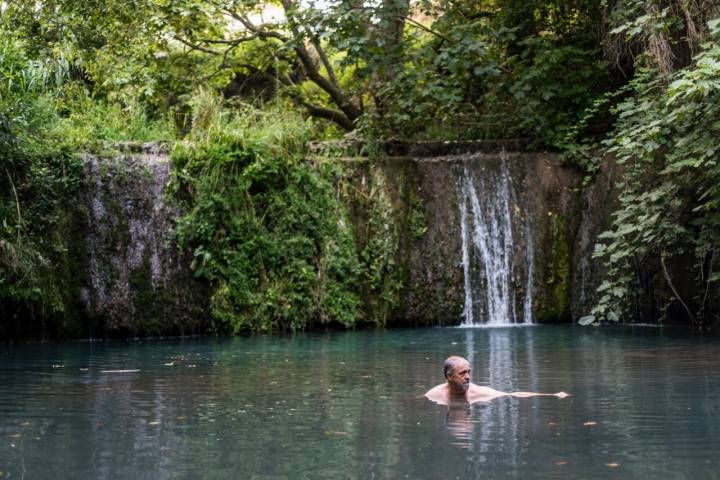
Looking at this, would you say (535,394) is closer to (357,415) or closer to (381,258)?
(357,415)

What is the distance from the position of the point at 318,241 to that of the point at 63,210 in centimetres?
411

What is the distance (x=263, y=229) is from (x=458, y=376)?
9519mm

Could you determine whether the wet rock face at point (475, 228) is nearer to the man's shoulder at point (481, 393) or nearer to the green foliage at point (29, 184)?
the green foliage at point (29, 184)

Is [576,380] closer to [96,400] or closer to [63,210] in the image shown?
[96,400]

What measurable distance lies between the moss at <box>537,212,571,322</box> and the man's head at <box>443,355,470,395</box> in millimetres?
10223

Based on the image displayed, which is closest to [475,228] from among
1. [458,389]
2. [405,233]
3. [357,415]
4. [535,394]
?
[405,233]

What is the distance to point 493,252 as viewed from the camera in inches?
731

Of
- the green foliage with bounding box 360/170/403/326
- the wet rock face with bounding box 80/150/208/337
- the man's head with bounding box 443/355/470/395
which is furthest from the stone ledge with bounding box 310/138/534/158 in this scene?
the man's head with bounding box 443/355/470/395

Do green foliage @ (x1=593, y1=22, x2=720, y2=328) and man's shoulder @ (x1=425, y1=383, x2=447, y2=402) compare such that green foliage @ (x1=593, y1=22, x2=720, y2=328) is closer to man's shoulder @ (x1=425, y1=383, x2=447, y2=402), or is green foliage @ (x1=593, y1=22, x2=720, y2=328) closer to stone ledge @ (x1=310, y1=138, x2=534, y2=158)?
stone ledge @ (x1=310, y1=138, x2=534, y2=158)

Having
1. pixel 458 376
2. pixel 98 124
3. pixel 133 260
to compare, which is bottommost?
pixel 458 376

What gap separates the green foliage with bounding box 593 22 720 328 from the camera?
12.9 meters

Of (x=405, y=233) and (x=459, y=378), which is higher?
(x=405, y=233)

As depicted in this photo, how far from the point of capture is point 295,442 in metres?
6.75

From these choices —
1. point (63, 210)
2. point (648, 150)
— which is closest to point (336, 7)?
point (63, 210)
